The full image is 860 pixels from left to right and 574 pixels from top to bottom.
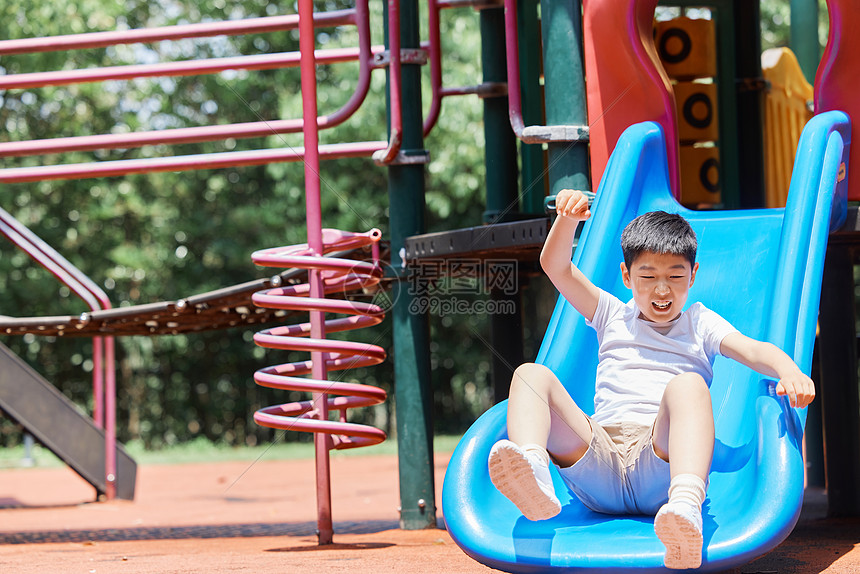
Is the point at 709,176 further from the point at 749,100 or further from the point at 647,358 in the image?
the point at 647,358

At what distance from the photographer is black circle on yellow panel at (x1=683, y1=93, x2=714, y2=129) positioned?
6645mm

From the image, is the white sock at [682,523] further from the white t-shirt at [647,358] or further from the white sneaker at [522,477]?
the white t-shirt at [647,358]

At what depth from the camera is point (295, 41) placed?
1841 cm

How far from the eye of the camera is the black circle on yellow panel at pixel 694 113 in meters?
6.64

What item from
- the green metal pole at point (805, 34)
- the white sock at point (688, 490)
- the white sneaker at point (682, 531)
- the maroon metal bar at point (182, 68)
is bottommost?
the white sneaker at point (682, 531)

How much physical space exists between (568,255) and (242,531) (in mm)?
3386

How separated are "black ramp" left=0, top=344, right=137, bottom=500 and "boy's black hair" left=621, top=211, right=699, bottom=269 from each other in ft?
18.5

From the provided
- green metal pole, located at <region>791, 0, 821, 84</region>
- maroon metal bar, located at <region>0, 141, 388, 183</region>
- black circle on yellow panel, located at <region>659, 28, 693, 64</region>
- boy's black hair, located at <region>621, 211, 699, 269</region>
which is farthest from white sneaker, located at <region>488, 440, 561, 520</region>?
green metal pole, located at <region>791, 0, 821, 84</region>

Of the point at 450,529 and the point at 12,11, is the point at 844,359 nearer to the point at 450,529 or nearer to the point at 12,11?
the point at 450,529

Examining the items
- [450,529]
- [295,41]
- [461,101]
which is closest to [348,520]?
[450,529]

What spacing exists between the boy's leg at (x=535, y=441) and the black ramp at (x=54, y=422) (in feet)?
18.5

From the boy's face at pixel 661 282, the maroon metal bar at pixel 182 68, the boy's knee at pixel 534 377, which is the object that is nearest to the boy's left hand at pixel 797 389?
the boy's face at pixel 661 282

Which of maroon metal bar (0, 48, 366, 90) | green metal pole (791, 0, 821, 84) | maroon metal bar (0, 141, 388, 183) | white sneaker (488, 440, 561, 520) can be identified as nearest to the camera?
white sneaker (488, 440, 561, 520)

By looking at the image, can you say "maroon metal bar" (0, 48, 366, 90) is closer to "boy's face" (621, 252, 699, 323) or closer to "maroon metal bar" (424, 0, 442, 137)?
"maroon metal bar" (424, 0, 442, 137)
